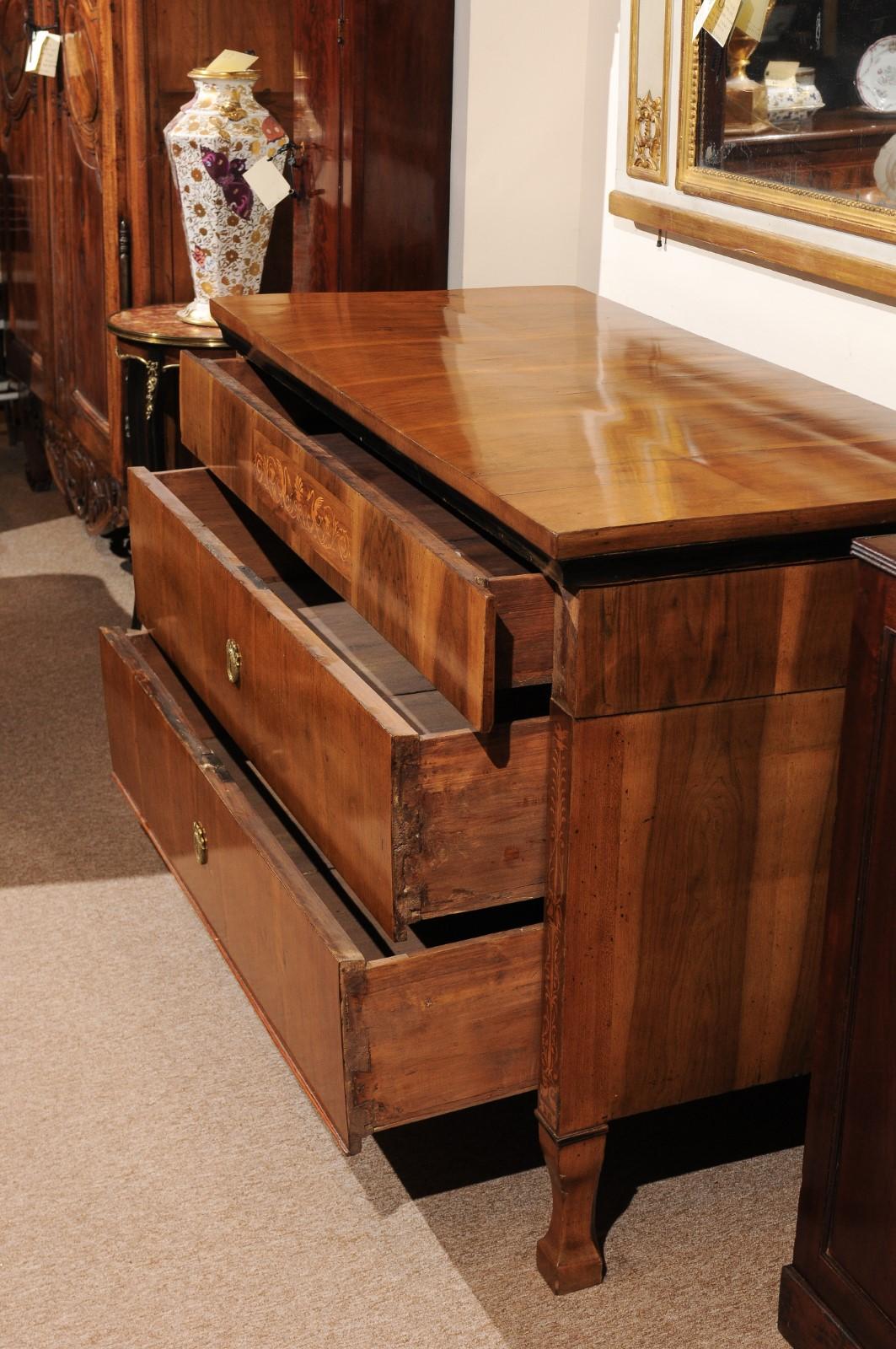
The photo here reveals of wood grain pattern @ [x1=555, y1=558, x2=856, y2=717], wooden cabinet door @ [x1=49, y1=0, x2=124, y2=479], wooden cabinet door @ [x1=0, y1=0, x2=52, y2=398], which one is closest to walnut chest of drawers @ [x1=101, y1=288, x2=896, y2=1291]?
wood grain pattern @ [x1=555, y1=558, x2=856, y2=717]

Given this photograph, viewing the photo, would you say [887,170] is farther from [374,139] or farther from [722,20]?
[374,139]

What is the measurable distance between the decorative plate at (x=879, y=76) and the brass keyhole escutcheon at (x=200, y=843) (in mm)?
1058


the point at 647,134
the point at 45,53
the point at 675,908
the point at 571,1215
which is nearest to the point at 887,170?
the point at 647,134

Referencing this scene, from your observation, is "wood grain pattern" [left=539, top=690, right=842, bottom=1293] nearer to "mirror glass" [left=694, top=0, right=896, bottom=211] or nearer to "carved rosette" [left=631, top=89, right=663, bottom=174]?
"mirror glass" [left=694, top=0, right=896, bottom=211]

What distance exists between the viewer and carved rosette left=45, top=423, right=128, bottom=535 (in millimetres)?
3328

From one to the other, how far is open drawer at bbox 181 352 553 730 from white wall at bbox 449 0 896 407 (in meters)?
0.48

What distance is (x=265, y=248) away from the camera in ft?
9.21

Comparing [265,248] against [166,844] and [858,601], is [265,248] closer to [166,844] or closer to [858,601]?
[166,844]

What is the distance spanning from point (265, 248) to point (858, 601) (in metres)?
1.92

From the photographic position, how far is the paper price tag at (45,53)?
3.26 metres

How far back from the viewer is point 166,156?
289cm

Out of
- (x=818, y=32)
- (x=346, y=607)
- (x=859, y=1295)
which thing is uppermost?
(x=818, y=32)

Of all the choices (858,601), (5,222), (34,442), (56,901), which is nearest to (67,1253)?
(56,901)

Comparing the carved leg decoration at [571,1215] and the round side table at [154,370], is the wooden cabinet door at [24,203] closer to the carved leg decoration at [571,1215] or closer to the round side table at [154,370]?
the round side table at [154,370]
